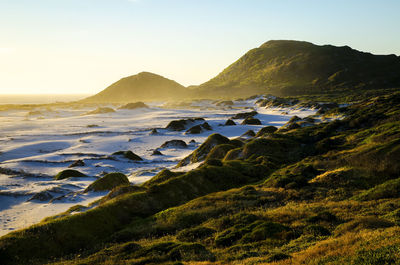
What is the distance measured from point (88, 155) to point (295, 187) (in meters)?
47.7

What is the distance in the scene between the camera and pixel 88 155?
206 ft

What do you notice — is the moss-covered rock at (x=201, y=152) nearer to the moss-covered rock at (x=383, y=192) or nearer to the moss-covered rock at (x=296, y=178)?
the moss-covered rock at (x=296, y=178)

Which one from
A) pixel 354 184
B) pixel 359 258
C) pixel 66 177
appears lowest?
pixel 66 177

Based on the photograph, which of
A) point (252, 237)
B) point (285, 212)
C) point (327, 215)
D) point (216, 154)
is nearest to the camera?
point (252, 237)

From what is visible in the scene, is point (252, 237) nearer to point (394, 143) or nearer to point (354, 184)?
point (354, 184)

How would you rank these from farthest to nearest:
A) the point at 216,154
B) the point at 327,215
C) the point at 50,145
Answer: the point at 50,145
the point at 216,154
the point at 327,215

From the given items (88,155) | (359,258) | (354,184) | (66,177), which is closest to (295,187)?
(354,184)

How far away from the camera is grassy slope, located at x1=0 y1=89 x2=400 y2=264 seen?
13234 mm

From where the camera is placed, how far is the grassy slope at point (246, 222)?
13.2m

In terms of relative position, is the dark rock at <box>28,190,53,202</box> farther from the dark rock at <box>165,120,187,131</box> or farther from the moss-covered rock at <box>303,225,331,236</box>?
the dark rock at <box>165,120,187,131</box>

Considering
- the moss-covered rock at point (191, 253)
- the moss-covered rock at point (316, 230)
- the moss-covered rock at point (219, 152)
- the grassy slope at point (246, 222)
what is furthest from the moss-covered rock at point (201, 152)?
the moss-covered rock at point (191, 253)

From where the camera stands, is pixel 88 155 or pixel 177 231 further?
pixel 88 155

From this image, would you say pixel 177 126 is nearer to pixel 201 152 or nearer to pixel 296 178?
pixel 201 152

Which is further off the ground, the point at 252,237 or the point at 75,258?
the point at 252,237
